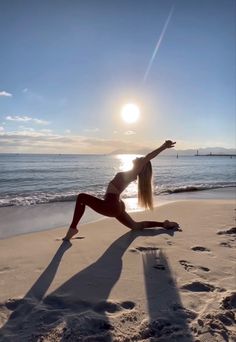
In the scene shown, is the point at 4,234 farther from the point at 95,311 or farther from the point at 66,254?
the point at 95,311

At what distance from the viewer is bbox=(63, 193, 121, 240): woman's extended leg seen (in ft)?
21.1

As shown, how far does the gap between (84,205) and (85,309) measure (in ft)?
9.87

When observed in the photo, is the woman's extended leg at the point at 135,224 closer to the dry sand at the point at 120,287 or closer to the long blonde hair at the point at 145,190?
the dry sand at the point at 120,287

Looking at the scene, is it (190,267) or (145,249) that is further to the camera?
(145,249)

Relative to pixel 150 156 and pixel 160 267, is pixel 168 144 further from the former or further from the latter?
pixel 160 267

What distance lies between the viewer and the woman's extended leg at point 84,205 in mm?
6430

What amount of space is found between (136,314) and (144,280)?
0.93 metres

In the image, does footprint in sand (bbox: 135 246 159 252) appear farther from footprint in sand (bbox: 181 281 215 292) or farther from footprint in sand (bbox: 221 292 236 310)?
footprint in sand (bbox: 221 292 236 310)

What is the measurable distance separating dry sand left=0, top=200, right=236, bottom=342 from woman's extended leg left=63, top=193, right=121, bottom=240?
0.24 m

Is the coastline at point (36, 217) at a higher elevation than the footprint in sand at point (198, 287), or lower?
lower

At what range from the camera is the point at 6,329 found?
3.15 m

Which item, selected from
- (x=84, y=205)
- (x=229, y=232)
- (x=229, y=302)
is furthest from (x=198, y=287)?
(x=229, y=232)

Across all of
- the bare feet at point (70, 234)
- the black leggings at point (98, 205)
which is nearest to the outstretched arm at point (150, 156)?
the black leggings at point (98, 205)

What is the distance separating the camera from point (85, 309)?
358 cm
